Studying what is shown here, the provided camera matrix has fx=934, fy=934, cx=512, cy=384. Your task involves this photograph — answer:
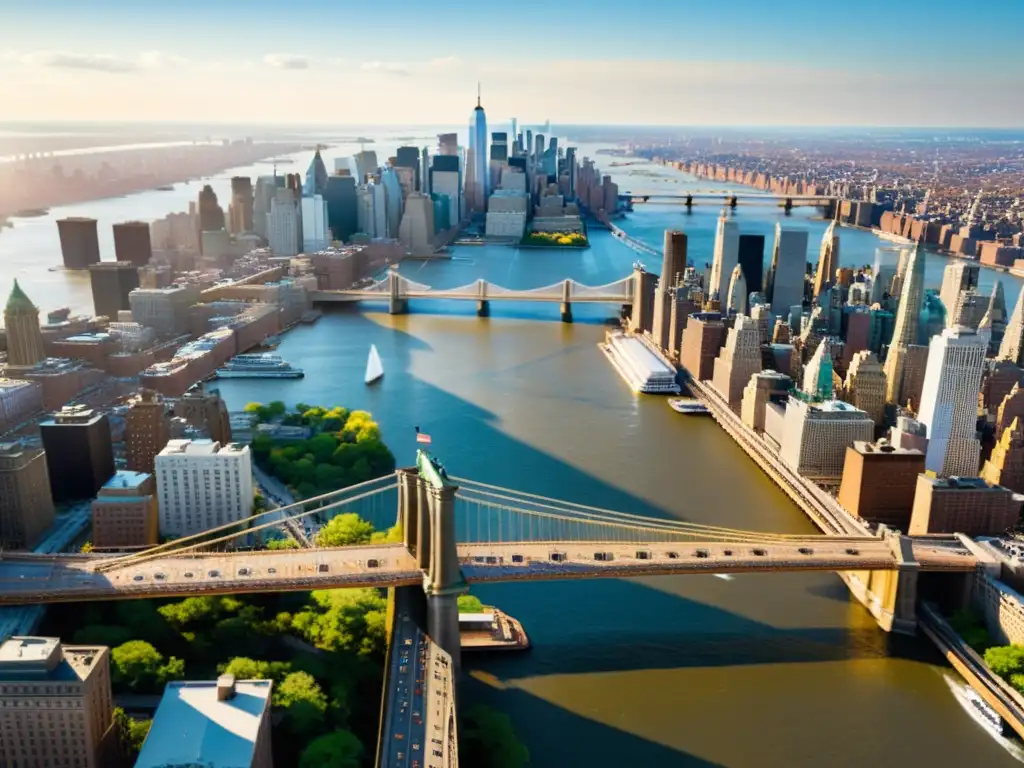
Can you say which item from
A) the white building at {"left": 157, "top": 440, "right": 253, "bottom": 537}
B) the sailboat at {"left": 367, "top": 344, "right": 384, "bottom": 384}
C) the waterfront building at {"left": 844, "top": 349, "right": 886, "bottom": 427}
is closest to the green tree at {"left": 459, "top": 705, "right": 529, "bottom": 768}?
the white building at {"left": 157, "top": 440, "right": 253, "bottom": 537}

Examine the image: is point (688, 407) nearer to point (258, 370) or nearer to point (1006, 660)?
point (258, 370)

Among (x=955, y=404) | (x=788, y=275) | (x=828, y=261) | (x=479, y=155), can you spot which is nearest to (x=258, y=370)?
(x=955, y=404)

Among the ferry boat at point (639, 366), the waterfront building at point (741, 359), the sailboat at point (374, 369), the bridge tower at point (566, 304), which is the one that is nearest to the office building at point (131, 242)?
the sailboat at point (374, 369)

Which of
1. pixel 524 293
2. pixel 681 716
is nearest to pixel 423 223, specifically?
pixel 524 293

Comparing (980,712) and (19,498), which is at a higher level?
(19,498)

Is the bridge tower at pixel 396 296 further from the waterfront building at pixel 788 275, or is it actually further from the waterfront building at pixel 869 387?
the waterfront building at pixel 869 387

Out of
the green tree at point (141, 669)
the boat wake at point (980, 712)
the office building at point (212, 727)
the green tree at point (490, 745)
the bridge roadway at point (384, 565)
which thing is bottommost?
the boat wake at point (980, 712)
